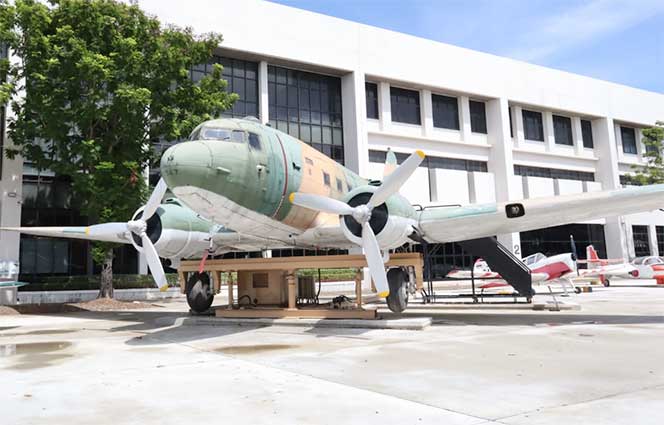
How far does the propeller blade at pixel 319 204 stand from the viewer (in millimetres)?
13320

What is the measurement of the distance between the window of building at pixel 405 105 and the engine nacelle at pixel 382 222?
29704 mm

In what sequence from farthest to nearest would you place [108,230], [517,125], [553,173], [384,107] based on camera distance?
[553,173]
[517,125]
[384,107]
[108,230]

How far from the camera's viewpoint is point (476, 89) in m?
45.7

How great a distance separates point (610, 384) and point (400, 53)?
38.4 meters

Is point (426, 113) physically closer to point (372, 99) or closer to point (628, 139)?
point (372, 99)

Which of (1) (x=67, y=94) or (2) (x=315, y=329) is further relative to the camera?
(1) (x=67, y=94)

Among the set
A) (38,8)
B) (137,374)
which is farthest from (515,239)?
(137,374)

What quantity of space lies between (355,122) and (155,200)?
2564 cm

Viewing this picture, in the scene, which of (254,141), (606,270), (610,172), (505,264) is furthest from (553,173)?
(254,141)

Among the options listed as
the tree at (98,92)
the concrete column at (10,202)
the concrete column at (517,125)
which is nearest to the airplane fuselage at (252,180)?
the tree at (98,92)

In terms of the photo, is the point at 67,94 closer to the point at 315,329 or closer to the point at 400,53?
the point at 315,329

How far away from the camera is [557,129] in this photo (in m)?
52.4

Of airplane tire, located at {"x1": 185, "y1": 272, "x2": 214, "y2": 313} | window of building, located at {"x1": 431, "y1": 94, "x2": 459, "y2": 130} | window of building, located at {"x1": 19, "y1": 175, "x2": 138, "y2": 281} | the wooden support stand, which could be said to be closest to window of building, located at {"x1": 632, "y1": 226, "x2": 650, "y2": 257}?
window of building, located at {"x1": 431, "y1": 94, "x2": 459, "y2": 130}

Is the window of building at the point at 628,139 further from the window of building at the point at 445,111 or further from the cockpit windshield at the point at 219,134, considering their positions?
the cockpit windshield at the point at 219,134
